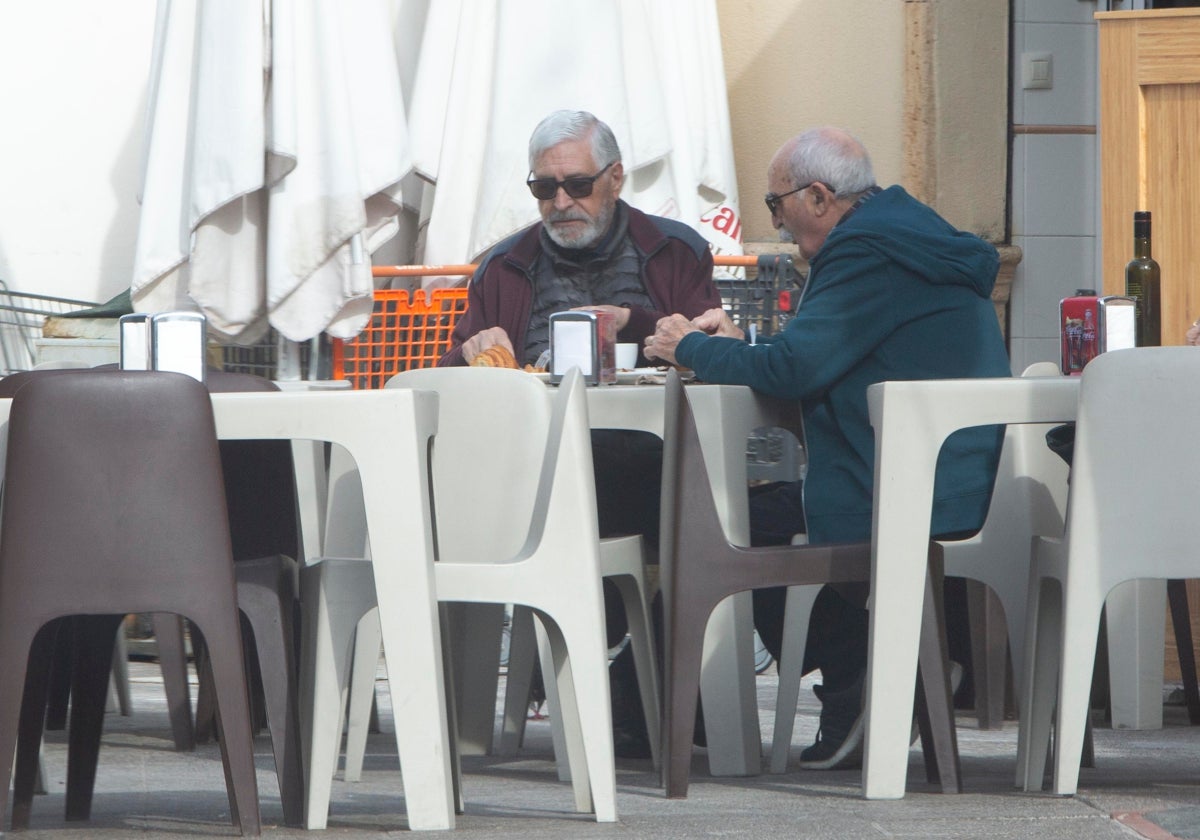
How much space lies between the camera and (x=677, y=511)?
3.49m

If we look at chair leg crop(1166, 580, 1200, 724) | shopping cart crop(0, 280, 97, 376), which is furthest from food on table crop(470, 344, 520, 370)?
shopping cart crop(0, 280, 97, 376)

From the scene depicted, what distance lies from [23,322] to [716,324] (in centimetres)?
316

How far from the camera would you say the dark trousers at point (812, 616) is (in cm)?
411

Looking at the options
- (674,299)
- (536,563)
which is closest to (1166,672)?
(674,299)

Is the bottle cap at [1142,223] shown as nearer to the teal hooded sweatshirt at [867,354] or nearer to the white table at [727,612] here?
the teal hooded sweatshirt at [867,354]

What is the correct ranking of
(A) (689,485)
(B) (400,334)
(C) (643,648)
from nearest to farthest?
(A) (689,485)
(C) (643,648)
(B) (400,334)

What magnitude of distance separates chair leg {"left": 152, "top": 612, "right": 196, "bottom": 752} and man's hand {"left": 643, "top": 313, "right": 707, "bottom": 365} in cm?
133

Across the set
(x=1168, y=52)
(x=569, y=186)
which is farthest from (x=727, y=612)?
(x=1168, y=52)

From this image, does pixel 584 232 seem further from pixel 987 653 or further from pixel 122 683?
pixel 122 683

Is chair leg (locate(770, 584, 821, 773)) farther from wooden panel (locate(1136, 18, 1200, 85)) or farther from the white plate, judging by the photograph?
wooden panel (locate(1136, 18, 1200, 85))

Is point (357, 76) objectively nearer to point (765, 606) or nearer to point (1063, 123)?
point (765, 606)

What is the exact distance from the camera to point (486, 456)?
352 centimetres

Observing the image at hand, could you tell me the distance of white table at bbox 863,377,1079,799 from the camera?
336 cm

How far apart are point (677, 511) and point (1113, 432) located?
0.82 metres
